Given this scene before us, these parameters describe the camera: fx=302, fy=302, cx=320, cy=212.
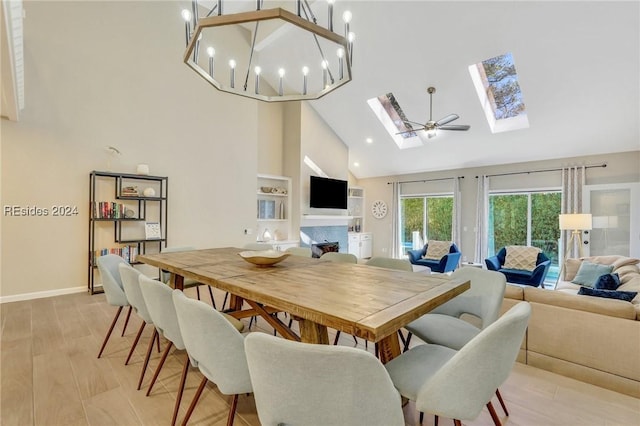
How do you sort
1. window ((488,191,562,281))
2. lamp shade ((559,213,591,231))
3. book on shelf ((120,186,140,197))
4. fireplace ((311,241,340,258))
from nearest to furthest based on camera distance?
book on shelf ((120,186,140,197)) → lamp shade ((559,213,591,231)) → window ((488,191,562,281)) → fireplace ((311,241,340,258))

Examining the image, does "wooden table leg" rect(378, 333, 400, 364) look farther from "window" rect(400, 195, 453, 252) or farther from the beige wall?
"window" rect(400, 195, 453, 252)

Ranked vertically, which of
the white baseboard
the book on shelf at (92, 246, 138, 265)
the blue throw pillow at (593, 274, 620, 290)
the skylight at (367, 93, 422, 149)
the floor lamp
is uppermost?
the skylight at (367, 93, 422, 149)

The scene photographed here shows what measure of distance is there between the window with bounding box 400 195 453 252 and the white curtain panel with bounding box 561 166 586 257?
7.33ft

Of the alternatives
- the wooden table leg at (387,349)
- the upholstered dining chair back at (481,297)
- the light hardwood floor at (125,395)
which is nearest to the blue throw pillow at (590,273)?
the light hardwood floor at (125,395)

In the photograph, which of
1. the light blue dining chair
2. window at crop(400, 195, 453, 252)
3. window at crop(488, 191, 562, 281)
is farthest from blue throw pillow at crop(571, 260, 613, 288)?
the light blue dining chair

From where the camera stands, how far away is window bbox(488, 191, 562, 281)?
6.24 meters

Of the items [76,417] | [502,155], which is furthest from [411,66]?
[76,417]

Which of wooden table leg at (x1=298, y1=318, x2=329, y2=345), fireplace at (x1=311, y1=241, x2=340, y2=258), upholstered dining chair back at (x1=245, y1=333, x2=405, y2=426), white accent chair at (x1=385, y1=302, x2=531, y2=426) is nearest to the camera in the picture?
upholstered dining chair back at (x1=245, y1=333, x2=405, y2=426)

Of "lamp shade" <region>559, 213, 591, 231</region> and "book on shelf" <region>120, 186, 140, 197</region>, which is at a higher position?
"book on shelf" <region>120, 186, 140, 197</region>

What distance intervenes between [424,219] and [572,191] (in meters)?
3.14

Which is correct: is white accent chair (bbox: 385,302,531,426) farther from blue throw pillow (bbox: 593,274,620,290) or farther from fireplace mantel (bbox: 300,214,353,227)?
fireplace mantel (bbox: 300,214,353,227)

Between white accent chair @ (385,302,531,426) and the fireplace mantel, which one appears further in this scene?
the fireplace mantel

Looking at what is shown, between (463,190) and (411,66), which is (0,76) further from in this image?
(463,190)

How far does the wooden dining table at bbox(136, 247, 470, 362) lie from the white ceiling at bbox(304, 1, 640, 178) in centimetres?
405
